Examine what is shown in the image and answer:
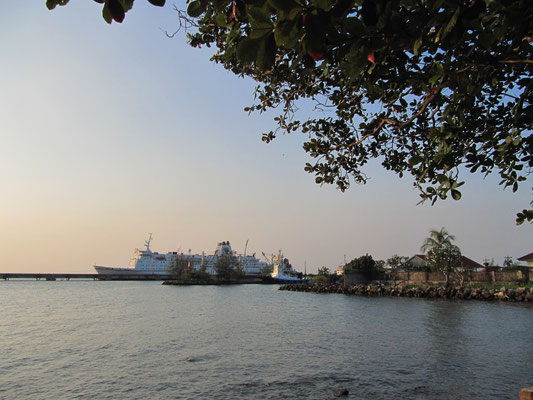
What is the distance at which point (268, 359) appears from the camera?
1334 centimetres

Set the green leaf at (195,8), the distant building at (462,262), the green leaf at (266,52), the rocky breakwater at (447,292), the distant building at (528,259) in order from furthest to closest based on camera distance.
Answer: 1. the distant building at (462,262)
2. the distant building at (528,259)
3. the rocky breakwater at (447,292)
4. the green leaf at (195,8)
5. the green leaf at (266,52)

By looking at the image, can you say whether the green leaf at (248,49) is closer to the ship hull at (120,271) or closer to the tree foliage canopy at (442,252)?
the tree foliage canopy at (442,252)

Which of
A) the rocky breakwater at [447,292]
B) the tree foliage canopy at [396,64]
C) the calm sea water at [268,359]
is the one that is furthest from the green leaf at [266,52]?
the rocky breakwater at [447,292]

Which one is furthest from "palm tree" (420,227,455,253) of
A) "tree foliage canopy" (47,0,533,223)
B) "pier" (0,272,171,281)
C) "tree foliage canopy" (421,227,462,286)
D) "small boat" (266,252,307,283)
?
"pier" (0,272,171,281)

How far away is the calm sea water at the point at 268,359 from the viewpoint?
394 inches

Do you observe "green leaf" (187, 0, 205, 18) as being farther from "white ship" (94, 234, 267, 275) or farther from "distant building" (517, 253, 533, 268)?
"white ship" (94, 234, 267, 275)

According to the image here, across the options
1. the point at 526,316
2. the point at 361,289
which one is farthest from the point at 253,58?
the point at 361,289

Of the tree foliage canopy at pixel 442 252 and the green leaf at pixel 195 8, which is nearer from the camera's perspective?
the green leaf at pixel 195 8

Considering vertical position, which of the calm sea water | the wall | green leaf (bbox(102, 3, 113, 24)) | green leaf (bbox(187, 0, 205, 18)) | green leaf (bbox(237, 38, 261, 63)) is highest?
green leaf (bbox(187, 0, 205, 18))

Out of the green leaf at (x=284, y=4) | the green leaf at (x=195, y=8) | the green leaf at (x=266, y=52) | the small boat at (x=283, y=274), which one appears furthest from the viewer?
the small boat at (x=283, y=274)

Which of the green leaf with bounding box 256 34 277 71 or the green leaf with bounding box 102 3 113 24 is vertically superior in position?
the green leaf with bounding box 102 3 113 24

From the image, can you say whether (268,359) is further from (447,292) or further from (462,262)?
(462,262)

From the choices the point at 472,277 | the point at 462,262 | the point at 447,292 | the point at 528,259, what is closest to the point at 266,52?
the point at 447,292

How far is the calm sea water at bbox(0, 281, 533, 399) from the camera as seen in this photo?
1002cm
